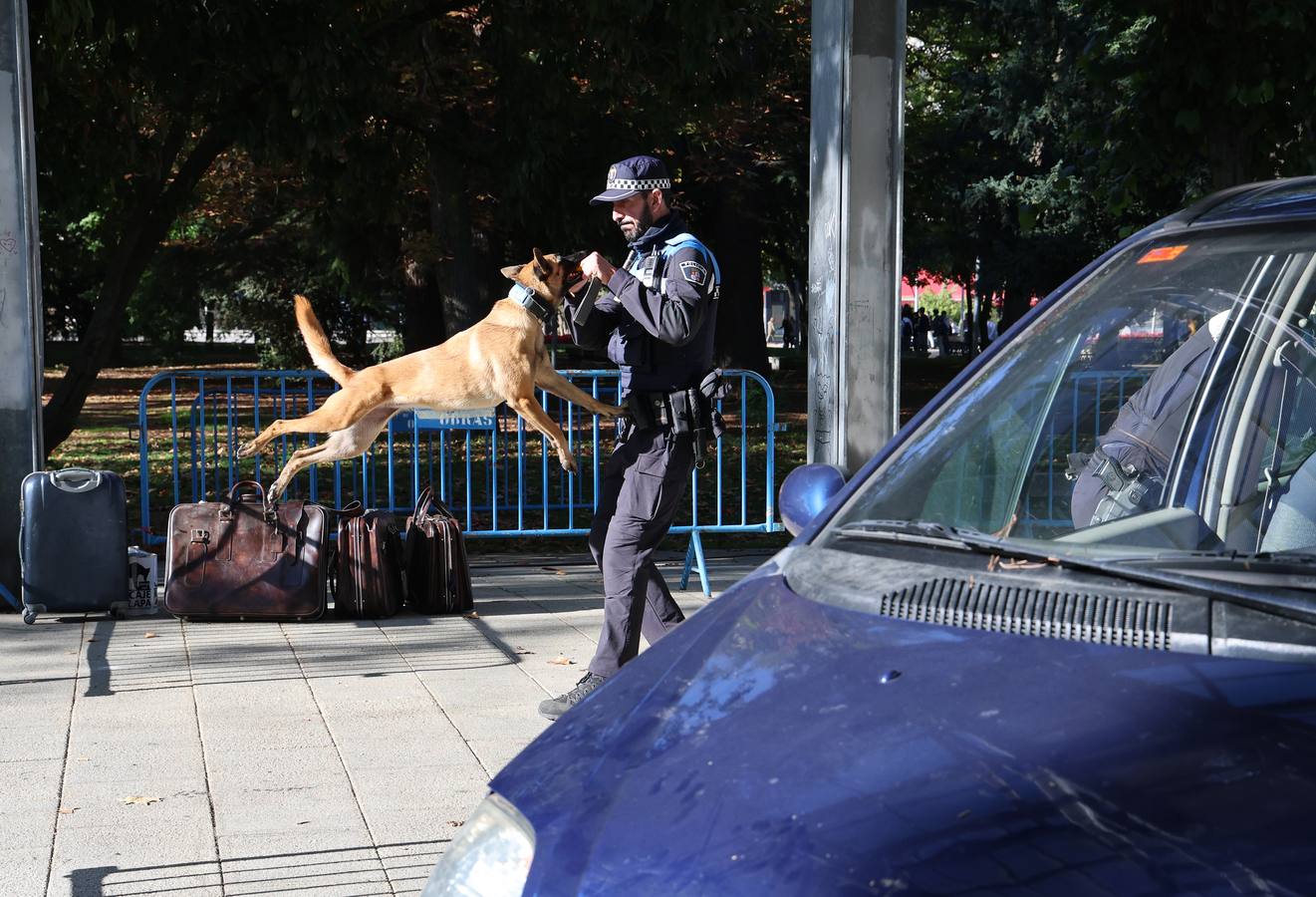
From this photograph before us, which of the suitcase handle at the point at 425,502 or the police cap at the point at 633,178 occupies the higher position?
the police cap at the point at 633,178

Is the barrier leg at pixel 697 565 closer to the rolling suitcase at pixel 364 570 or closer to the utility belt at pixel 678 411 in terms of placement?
the rolling suitcase at pixel 364 570

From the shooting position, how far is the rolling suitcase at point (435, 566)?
8.19 metres

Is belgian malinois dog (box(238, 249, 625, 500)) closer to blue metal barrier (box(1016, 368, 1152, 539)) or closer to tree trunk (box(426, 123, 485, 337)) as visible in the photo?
blue metal barrier (box(1016, 368, 1152, 539))

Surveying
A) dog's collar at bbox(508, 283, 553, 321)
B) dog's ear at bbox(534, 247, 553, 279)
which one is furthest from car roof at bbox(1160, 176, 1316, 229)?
dog's collar at bbox(508, 283, 553, 321)

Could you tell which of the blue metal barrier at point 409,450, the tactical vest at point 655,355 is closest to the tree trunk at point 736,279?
the blue metal barrier at point 409,450

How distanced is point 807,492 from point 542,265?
3.91 meters

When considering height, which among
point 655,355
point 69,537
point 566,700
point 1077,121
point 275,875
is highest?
point 1077,121

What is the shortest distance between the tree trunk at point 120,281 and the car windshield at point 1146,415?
1046 centimetres

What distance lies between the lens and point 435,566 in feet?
26.9

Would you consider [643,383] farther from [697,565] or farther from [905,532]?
[697,565]

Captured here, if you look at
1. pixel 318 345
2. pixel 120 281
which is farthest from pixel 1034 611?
pixel 120 281

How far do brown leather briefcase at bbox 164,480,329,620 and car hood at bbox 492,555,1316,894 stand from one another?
5.74 m

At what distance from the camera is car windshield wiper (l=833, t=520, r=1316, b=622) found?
2082 millimetres

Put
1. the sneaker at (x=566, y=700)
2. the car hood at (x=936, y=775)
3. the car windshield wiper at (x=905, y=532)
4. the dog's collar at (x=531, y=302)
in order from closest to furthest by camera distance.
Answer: the car hood at (x=936, y=775) → the car windshield wiper at (x=905, y=532) → the sneaker at (x=566, y=700) → the dog's collar at (x=531, y=302)
